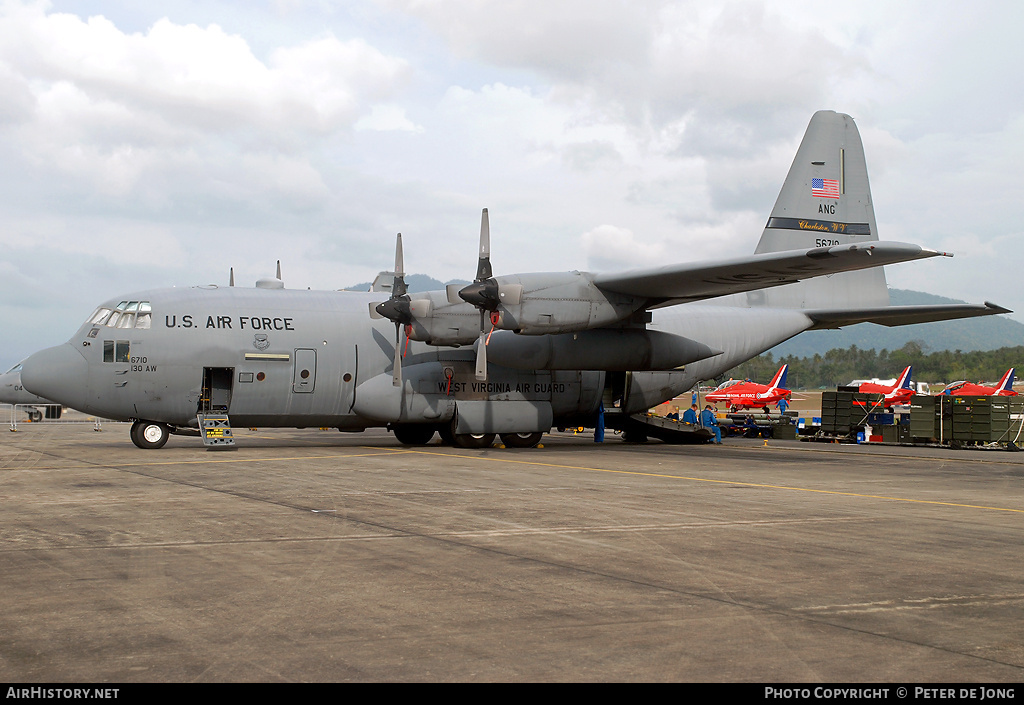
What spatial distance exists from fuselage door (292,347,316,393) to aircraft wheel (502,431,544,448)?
569cm

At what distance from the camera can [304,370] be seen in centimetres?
2270

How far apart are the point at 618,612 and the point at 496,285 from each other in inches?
614

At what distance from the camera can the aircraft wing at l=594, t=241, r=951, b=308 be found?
17844 mm

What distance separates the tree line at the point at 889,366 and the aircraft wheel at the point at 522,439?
117453mm

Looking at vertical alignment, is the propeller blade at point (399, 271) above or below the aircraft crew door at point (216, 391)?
above

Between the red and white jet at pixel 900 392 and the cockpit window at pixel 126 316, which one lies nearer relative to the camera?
the cockpit window at pixel 126 316

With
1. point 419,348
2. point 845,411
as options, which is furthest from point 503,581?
point 845,411

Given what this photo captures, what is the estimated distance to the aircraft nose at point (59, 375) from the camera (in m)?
21.0

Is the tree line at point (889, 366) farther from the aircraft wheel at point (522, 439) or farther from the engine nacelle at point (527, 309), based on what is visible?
the engine nacelle at point (527, 309)

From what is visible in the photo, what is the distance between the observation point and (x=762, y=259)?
64.0 feet

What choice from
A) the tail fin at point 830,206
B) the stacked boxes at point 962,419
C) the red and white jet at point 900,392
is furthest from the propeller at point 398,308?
the red and white jet at point 900,392

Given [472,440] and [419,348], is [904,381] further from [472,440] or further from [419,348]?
[419,348]

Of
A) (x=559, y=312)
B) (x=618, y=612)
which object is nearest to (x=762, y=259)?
(x=559, y=312)

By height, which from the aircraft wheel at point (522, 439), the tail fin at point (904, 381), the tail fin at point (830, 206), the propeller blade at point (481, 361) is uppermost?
the tail fin at point (830, 206)
